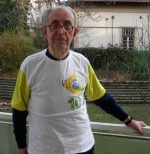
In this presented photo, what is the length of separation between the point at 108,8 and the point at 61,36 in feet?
58.2

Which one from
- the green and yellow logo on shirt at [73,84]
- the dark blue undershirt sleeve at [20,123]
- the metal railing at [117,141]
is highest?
the green and yellow logo on shirt at [73,84]

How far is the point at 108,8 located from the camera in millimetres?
18672

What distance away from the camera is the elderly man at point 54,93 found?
1476mm

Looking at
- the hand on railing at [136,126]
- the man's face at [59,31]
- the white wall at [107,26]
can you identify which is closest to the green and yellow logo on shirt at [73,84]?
the man's face at [59,31]

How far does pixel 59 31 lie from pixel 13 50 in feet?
39.5

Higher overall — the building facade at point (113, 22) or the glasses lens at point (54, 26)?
the building facade at point (113, 22)

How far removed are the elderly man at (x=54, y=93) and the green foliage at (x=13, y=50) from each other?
1194 centimetres

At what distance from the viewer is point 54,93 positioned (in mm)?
1482

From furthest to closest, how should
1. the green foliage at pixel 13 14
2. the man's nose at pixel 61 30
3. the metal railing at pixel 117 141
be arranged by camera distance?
the green foliage at pixel 13 14
the metal railing at pixel 117 141
the man's nose at pixel 61 30

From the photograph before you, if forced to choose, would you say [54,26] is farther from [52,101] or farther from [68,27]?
[52,101]

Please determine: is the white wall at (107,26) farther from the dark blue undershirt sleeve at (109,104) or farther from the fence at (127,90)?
the dark blue undershirt sleeve at (109,104)

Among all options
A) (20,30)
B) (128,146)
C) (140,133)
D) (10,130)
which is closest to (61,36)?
(140,133)

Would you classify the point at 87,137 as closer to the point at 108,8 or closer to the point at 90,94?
the point at 90,94

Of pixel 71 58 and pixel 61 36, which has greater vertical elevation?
pixel 61 36
